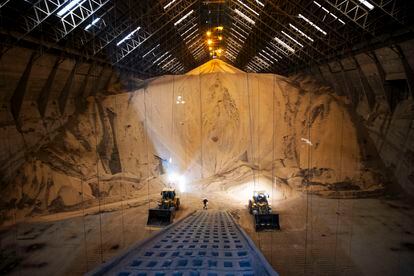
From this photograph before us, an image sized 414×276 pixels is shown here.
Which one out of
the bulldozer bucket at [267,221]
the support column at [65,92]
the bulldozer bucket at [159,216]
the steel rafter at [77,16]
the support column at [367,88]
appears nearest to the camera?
the bulldozer bucket at [267,221]

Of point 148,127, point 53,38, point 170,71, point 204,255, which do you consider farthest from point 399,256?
point 170,71

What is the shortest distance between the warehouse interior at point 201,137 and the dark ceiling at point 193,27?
0.37 feet

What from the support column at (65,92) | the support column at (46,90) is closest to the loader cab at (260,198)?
the support column at (46,90)

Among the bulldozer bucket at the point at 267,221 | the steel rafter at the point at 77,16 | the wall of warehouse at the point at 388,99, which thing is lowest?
the bulldozer bucket at the point at 267,221

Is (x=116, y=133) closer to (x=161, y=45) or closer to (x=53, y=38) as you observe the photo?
(x=53, y=38)

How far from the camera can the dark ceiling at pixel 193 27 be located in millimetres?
13000

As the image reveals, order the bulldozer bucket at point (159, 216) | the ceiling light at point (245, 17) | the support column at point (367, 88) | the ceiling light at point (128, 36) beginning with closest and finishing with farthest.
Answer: the bulldozer bucket at point (159, 216)
the support column at point (367, 88)
the ceiling light at point (128, 36)
the ceiling light at point (245, 17)

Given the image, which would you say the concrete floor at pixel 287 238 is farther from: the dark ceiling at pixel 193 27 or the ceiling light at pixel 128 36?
the ceiling light at pixel 128 36

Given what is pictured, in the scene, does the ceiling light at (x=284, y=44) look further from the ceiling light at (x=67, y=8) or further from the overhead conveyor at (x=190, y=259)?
the overhead conveyor at (x=190, y=259)

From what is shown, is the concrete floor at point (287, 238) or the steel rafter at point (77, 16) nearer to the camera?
the concrete floor at point (287, 238)

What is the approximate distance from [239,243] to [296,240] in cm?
476

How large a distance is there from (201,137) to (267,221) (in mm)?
7417

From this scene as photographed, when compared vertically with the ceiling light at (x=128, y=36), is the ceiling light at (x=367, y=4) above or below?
below

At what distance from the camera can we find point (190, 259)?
4.58 m
